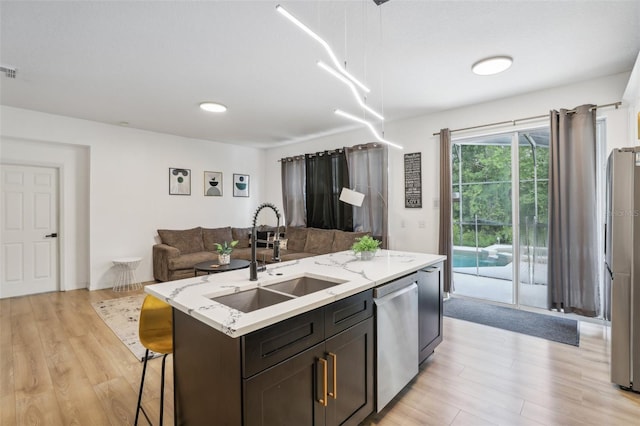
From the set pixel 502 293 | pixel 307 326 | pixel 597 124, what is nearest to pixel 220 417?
pixel 307 326

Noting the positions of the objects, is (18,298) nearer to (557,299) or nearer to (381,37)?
(381,37)

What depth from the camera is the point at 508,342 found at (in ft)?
9.96

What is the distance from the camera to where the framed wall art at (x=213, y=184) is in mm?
6289

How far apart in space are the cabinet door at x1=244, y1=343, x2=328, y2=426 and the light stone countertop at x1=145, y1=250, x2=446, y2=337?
0.22 metres

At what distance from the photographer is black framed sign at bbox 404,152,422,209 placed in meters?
4.66

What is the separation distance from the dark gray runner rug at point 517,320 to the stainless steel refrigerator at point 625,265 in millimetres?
813

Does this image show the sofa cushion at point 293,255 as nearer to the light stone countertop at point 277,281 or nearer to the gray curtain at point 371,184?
the gray curtain at point 371,184

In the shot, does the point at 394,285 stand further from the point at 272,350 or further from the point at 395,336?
the point at 272,350

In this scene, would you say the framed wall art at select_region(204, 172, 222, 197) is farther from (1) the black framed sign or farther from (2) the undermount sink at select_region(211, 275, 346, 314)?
(2) the undermount sink at select_region(211, 275, 346, 314)

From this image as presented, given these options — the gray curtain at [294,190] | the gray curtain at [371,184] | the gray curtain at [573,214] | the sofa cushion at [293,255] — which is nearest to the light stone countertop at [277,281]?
the gray curtain at [573,214]

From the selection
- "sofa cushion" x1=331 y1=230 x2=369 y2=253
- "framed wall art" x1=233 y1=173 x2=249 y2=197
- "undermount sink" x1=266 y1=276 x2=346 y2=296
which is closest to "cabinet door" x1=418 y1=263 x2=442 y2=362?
"undermount sink" x1=266 y1=276 x2=346 y2=296

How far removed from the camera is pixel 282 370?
51.5 inches

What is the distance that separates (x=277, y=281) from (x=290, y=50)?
204 cm

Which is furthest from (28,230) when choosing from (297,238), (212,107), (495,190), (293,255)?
(495,190)
